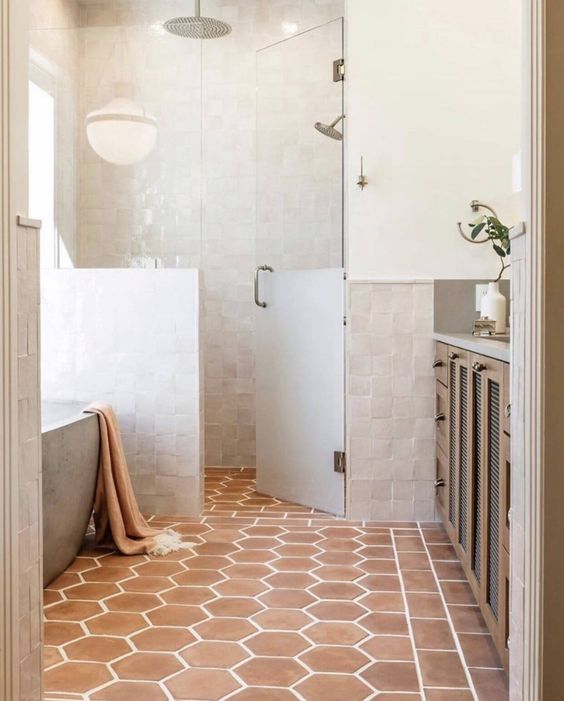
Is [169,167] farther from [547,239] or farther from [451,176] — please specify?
[547,239]

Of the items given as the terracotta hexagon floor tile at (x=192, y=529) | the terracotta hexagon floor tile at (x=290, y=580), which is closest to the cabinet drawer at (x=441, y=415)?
the terracotta hexagon floor tile at (x=290, y=580)

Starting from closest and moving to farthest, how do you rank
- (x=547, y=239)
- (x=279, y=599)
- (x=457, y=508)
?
1. (x=547, y=239)
2. (x=279, y=599)
3. (x=457, y=508)

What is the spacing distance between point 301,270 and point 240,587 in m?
1.84

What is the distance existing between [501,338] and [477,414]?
0.73 metres

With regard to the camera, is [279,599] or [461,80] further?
[461,80]

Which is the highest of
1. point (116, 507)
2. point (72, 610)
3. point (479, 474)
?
point (479, 474)

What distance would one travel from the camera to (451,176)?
12.7 feet

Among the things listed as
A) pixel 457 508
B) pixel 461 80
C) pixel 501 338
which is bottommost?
pixel 457 508

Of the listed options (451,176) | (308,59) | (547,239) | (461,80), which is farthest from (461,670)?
(308,59)

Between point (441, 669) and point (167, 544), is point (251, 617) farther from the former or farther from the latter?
point (167, 544)

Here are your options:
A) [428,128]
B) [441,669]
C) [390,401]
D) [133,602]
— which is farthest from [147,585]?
[428,128]

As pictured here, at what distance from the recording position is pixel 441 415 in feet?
12.0

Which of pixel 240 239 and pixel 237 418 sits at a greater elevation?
pixel 240 239

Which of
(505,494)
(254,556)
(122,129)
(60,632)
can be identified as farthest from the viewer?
(122,129)
